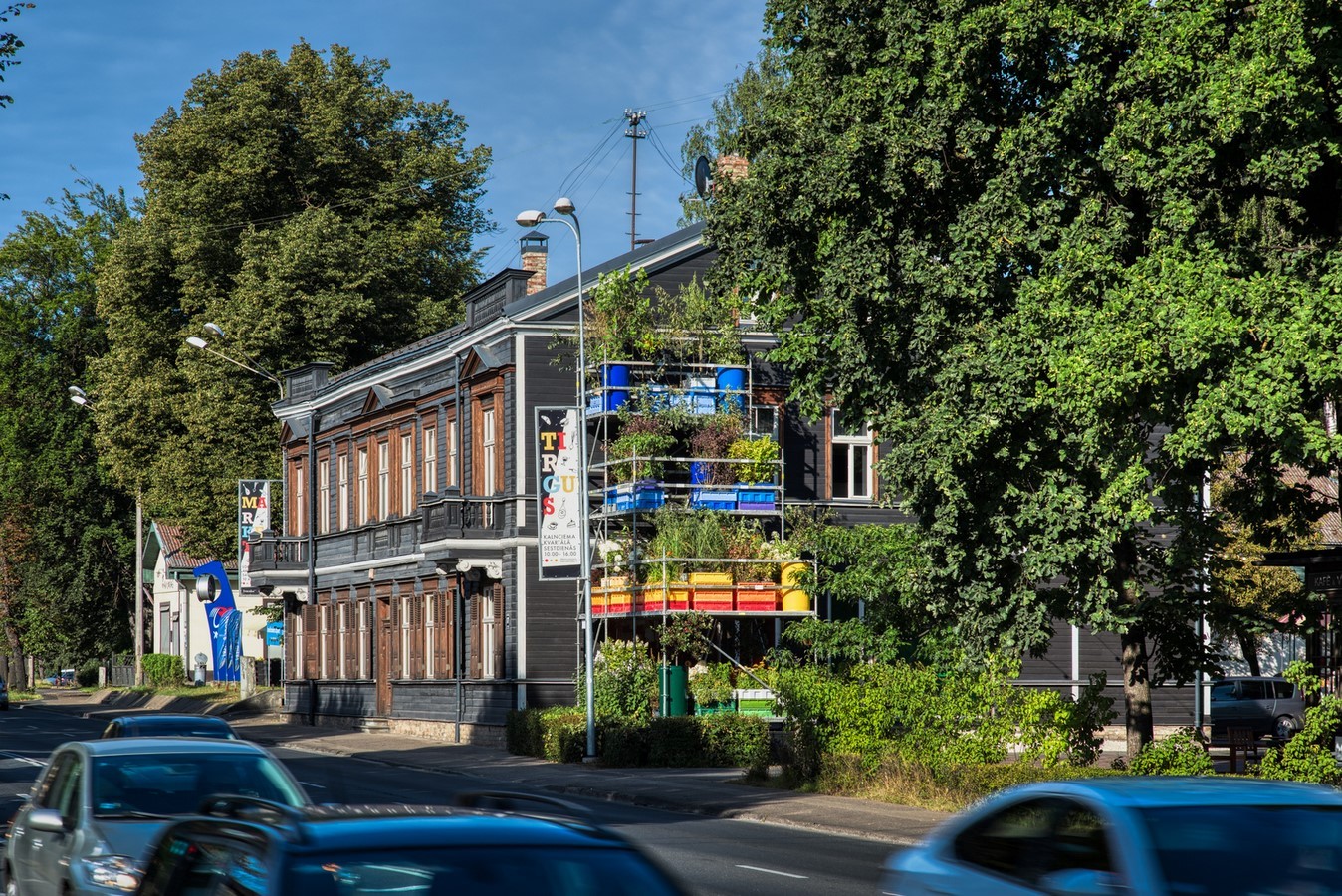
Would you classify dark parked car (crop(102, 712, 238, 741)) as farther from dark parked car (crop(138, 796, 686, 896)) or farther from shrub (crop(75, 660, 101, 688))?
shrub (crop(75, 660, 101, 688))

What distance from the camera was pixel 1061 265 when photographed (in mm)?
20719

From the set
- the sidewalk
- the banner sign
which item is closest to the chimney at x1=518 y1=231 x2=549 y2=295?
the sidewalk

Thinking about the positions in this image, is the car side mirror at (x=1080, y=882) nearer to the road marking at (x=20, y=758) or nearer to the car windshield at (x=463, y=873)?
the car windshield at (x=463, y=873)

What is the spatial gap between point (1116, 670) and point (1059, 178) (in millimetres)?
21460

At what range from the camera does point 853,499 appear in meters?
39.5

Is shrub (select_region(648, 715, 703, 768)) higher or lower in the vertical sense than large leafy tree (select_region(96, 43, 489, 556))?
lower

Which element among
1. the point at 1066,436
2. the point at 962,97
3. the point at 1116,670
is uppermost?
the point at 962,97

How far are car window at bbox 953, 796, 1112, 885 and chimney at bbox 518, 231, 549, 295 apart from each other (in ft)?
126

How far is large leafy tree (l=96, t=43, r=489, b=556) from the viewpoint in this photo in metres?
55.1

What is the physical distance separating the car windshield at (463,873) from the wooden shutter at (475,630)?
1414 inches

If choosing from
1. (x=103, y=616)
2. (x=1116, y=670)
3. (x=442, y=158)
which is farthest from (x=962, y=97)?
(x=103, y=616)

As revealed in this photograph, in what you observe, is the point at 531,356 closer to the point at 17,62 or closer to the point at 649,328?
the point at 649,328

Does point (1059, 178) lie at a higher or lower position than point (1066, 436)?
higher

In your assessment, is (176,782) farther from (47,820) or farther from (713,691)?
(713,691)
